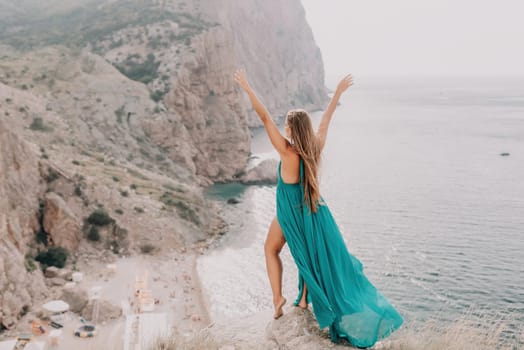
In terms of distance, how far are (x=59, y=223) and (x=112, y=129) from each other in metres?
16.8

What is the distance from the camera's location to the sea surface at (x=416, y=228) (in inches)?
934

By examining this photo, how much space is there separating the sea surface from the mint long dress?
1961 mm

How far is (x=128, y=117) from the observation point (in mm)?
43469

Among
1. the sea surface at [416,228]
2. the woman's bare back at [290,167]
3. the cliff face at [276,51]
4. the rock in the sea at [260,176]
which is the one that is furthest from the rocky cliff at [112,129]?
the woman's bare back at [290,167]

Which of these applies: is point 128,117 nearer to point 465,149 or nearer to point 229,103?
point 229,103

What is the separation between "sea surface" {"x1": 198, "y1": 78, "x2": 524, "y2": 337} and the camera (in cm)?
2372

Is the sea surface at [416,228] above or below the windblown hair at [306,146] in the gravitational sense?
below

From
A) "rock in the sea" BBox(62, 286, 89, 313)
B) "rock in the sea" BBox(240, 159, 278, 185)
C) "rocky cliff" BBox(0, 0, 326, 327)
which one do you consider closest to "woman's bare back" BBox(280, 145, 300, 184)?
"rocky cliff" BBox(0, 0, 326, 327)

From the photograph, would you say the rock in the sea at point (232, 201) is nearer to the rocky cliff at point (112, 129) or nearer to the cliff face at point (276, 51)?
the rocky cliff at point (112, 129)

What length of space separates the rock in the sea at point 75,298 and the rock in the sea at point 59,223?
187 inches

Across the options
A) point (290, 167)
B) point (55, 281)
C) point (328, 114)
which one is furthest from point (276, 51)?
point (290, 167)

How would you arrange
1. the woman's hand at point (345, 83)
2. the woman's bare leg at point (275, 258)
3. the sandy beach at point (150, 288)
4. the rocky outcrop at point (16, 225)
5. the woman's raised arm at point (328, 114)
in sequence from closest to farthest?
the woman's raised arm at point (328, 114) < the woman's bare leg at point (275, 258) < the woman's hand at point (345, 83) < the rocky outcrop at point (16, 225) < the sandy beach at point (150, 288)

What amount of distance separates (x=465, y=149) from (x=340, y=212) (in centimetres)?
3062

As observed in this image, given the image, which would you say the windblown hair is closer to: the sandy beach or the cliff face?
the sandy beach
